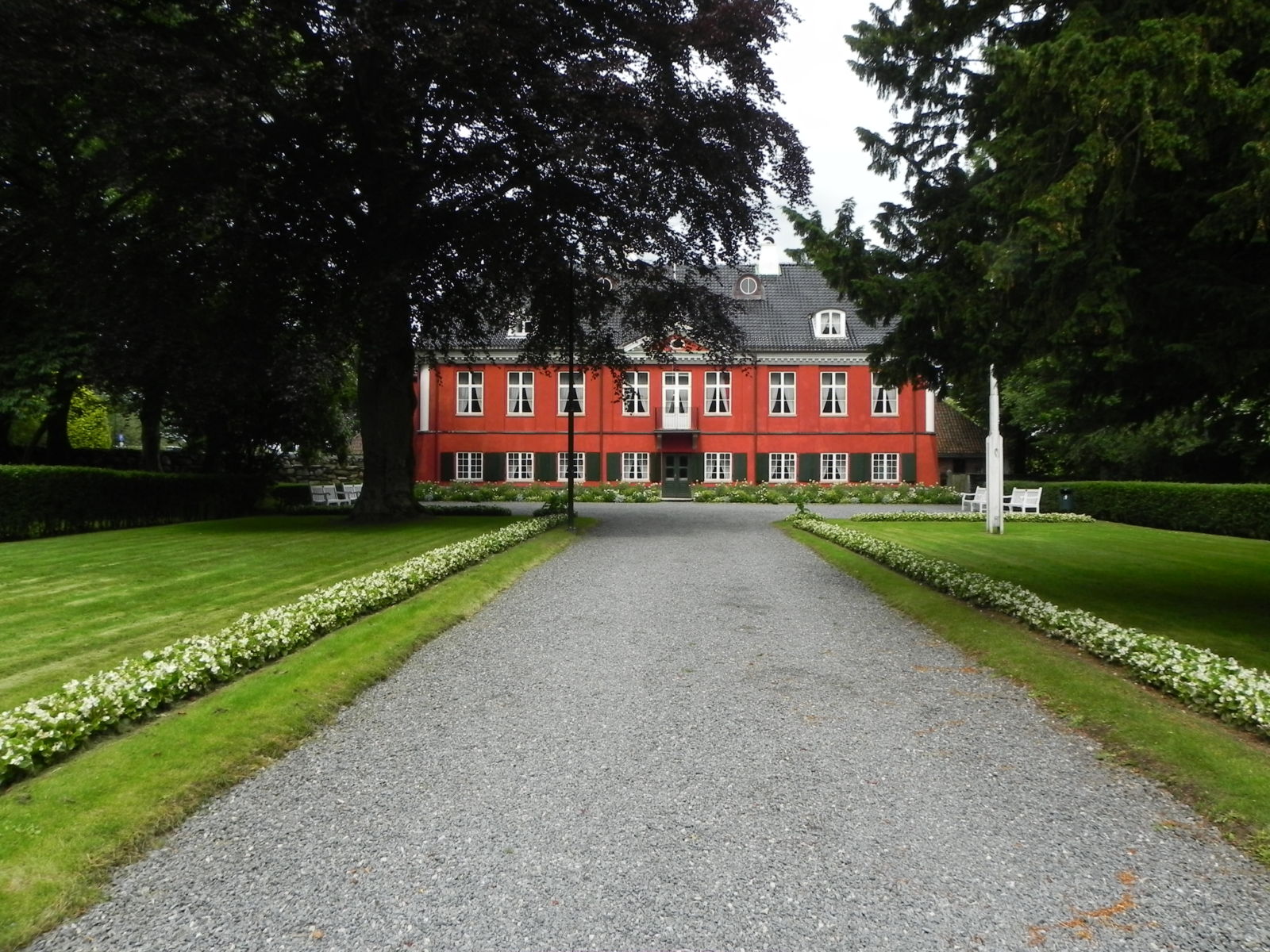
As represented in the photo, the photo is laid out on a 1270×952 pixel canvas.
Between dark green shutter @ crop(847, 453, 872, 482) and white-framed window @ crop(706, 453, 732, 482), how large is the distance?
19.1 ft

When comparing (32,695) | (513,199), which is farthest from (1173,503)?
(32,695)

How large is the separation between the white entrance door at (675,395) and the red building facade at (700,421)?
56 mm

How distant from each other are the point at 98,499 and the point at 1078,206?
2009 centimetres

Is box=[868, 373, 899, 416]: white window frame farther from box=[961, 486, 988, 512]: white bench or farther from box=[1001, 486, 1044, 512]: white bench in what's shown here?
box=[1001, 486, 1044, 512]: white bench

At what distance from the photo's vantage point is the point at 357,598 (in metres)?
9.14

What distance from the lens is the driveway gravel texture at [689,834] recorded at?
9.97 ft

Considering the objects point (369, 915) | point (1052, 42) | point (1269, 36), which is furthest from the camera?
point (1052, 42)

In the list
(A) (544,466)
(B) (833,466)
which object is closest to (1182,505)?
(B) (833,466)

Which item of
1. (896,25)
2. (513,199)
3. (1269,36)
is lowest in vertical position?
(1269,36)

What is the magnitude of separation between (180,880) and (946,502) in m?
36.0

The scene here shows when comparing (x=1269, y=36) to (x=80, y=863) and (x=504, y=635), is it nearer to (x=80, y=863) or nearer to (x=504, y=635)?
(x=504, y=635)

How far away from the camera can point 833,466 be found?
43.5m

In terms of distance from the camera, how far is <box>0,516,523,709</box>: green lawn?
707cm

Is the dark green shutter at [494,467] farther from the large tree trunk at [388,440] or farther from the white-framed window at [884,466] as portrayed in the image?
the large tree trunk at [388,440]
